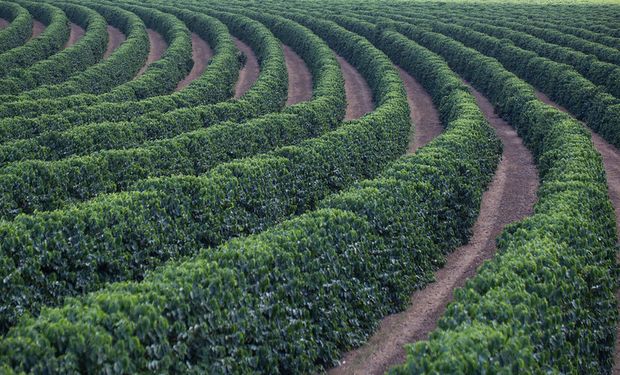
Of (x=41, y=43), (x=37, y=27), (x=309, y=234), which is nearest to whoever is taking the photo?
(x=309, y=234)

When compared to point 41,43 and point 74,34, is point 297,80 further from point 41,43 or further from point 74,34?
point 74,34

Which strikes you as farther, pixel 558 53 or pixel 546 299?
pixel 558 53

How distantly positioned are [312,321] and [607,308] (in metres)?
7.16

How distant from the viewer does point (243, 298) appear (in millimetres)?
14195

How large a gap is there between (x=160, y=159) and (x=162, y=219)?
19.7 ft

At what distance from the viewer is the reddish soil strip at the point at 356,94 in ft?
135

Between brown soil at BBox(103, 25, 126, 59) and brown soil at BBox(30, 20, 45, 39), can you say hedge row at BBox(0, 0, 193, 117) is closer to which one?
brown soil at BBox(103, 25, 126, 59)

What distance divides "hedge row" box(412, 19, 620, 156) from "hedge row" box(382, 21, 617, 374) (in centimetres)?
1347

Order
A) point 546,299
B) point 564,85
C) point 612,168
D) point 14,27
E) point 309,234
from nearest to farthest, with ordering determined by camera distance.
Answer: point 546,299
point 309,234
point 612,168
point 564,85
point 14,27

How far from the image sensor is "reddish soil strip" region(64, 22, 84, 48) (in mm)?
65044

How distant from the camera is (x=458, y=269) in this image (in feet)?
68.0

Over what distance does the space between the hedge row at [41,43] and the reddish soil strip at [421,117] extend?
2843 centimetres

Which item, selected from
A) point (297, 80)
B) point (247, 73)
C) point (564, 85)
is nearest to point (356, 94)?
point (297, 80)

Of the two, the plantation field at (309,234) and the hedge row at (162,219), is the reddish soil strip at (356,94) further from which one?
the hedge row at (162,219)
